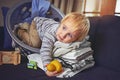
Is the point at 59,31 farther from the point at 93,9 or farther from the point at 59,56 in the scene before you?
the point at 93,9

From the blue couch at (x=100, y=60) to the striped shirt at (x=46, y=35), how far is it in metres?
0.10

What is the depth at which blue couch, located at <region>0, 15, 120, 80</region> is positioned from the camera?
109 cm

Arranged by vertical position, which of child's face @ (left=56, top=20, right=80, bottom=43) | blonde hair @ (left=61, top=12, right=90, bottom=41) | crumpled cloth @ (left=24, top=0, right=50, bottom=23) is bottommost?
child's face @ (left=56, top=20, right=80, bottom=43)

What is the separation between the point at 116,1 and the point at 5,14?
3.87ft

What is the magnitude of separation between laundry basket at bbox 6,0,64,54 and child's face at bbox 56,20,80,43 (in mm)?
233

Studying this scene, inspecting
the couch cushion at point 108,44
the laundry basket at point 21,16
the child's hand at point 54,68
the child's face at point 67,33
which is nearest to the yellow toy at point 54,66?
the child's hand at point 54,68

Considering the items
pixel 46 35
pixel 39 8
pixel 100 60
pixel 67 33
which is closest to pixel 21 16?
pixel 39 8

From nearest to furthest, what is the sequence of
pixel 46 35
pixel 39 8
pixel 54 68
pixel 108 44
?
pixel 54 68 → pixel 46 35 → pixel 108 44 → pixel 39 8

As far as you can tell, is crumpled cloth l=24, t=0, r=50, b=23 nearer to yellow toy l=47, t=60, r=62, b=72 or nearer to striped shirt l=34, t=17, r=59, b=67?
striped shirt l=34, t=17, r=59, b=67

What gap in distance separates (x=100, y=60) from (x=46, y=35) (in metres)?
0.41

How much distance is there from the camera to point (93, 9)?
7.55 ft

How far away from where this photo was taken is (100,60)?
52.9 inches

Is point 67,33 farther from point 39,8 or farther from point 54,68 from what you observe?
point 39,8

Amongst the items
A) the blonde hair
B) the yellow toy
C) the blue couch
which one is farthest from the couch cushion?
the yellow toy
